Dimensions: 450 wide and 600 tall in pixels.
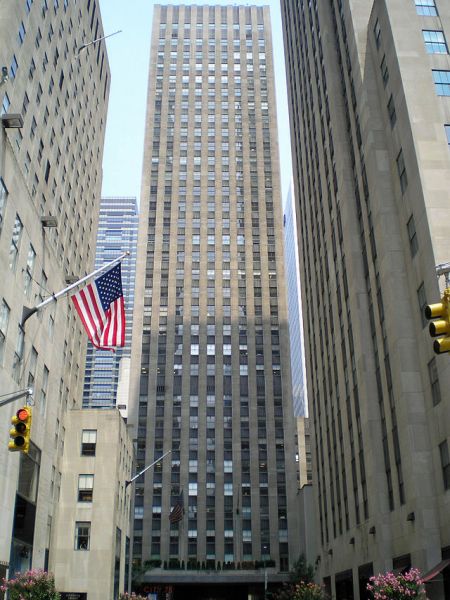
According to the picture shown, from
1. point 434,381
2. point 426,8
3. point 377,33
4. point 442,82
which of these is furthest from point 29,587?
point 426,8

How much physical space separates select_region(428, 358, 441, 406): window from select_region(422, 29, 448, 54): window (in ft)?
65.3

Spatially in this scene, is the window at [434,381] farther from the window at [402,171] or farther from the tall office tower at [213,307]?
the tall office tower at [213,307]

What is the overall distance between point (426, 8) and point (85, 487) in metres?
47.4

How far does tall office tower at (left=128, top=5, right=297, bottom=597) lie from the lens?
9575 cm

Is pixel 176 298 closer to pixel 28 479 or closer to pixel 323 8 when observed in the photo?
pixel 323 8

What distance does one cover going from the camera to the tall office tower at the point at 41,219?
3209 cm

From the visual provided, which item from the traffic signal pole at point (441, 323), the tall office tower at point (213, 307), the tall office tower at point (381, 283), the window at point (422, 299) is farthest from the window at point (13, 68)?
the tall office tower at point (213, 307)

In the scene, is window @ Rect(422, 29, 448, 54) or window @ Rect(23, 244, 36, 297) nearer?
window @ Rect(23, 244, 36, 297)

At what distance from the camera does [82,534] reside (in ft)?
189

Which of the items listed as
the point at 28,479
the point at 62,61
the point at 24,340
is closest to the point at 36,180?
the point at 62,61

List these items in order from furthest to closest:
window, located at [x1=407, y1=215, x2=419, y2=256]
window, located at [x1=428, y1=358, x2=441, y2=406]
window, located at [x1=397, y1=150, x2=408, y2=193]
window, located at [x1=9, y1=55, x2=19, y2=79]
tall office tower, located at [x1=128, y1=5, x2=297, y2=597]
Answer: tall office tower, located at [x1=128, y1=5, x2=297, y2=597]
window, located at [x1=9, y1=55, x2=19, y2=79]
window, located at [x1=397, y1=150, x2=408, y2=193]
window, located at [x1=407, y1=215, x2=419, y2=256]
window, located at [x1=428, y1=358, x2=441, y2=406]

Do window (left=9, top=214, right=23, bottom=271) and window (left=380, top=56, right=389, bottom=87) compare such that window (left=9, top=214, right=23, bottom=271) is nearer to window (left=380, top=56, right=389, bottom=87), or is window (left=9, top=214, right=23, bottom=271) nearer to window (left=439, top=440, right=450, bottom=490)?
window (left=439, top=440, right=450, bottom=490)

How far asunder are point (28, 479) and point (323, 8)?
47.8 metres

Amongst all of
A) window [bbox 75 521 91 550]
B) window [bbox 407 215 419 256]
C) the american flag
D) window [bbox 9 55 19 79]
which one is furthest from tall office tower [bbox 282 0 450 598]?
window [bbox 9 55 19 79]
